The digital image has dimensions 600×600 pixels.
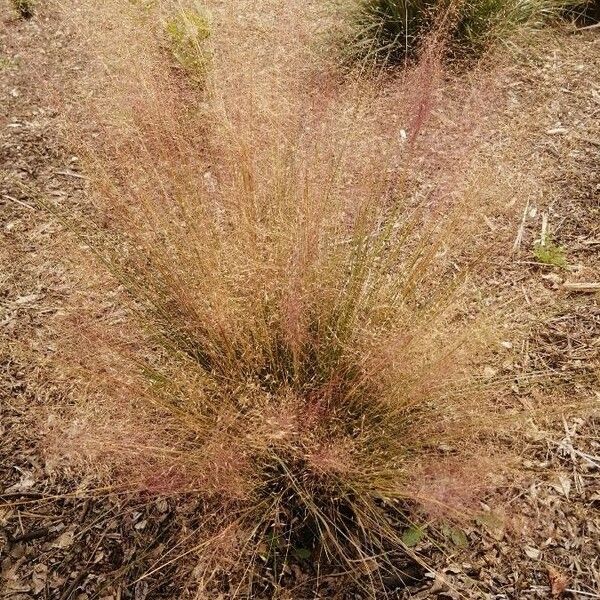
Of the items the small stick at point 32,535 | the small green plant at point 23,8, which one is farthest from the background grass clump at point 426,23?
the small stick at point 32,535

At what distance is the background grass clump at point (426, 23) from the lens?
2906mm

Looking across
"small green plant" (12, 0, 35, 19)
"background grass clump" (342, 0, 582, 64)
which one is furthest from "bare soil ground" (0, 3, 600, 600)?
"small green plant" (12, 0, 35, 19)

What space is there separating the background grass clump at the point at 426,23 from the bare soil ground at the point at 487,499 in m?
0.35

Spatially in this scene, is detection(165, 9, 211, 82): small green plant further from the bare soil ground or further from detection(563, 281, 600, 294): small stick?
detection(563, 281, 600, 294): small stick

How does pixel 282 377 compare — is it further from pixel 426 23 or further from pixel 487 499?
pixel 426 23

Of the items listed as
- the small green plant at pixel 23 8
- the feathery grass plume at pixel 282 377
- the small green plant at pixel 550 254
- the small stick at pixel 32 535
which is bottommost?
the small green plant at pixel 550 254

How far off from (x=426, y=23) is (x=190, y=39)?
3.94 feet

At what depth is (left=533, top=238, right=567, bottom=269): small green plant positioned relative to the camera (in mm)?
2145

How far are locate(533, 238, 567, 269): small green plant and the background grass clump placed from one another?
1.22 metres

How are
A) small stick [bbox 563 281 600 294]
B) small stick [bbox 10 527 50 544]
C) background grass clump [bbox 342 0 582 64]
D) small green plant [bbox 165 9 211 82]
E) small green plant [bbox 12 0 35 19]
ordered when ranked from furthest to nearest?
small green plant [bbox 12 0 35 19] < background grass clump [bbox 342 0 582 64] < small green plant [bbox 165 9 211 82] < small stick [bbox 563 281 600 294] < small stick [bbox 10 527 50 544]

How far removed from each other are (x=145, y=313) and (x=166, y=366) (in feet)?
0.65

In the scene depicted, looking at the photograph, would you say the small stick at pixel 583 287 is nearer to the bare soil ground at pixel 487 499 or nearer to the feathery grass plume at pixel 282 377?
the bare soil ground at pixel 487 499

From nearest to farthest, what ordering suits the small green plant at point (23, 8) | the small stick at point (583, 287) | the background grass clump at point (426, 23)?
the small stick at point (583, 287)
the background grass clump at point (426, 23)
the small green plant at point (23, 8)

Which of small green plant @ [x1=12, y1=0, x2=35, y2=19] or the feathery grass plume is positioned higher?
small green plant @ [x1=12, y1=0, x2=35, y2=19]
